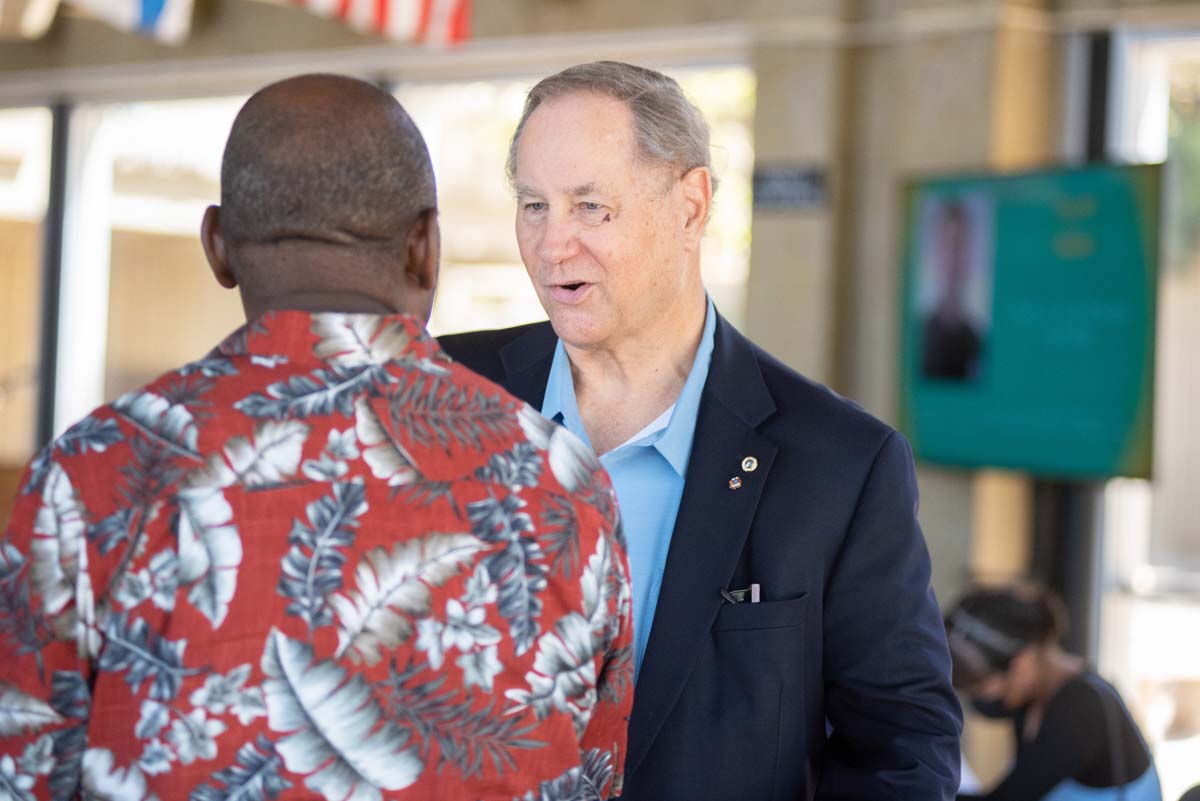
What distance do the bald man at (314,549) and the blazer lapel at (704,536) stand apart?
46 centimetres

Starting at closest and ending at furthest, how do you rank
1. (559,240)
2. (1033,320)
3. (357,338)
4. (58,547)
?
(58,547) → (357,338) → (559,240) → (1033,320)

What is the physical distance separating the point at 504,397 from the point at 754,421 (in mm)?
624

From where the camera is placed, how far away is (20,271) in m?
10.0

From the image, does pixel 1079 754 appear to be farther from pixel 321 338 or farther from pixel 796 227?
pixel 796 227

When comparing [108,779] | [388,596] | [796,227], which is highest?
[796,227]

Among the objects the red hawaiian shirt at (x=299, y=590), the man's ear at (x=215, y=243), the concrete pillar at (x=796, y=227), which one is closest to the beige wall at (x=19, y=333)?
the concrete pillar at (x=796, y=227)

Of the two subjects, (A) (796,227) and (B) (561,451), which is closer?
(B) (561,451)

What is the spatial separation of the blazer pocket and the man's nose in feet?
1.58

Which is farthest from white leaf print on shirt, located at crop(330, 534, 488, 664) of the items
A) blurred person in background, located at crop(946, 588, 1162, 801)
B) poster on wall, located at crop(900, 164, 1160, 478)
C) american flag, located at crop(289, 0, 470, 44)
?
american flag, located at crop(289, 0, 470, 44)

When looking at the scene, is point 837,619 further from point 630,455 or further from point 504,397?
point 504,397

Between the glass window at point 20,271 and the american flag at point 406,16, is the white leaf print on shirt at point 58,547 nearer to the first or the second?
the american flag at point 406,16

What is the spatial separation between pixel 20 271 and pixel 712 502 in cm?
904

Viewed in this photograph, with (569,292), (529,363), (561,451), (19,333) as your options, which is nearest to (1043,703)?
(529,363)

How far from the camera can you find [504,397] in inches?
55.4
